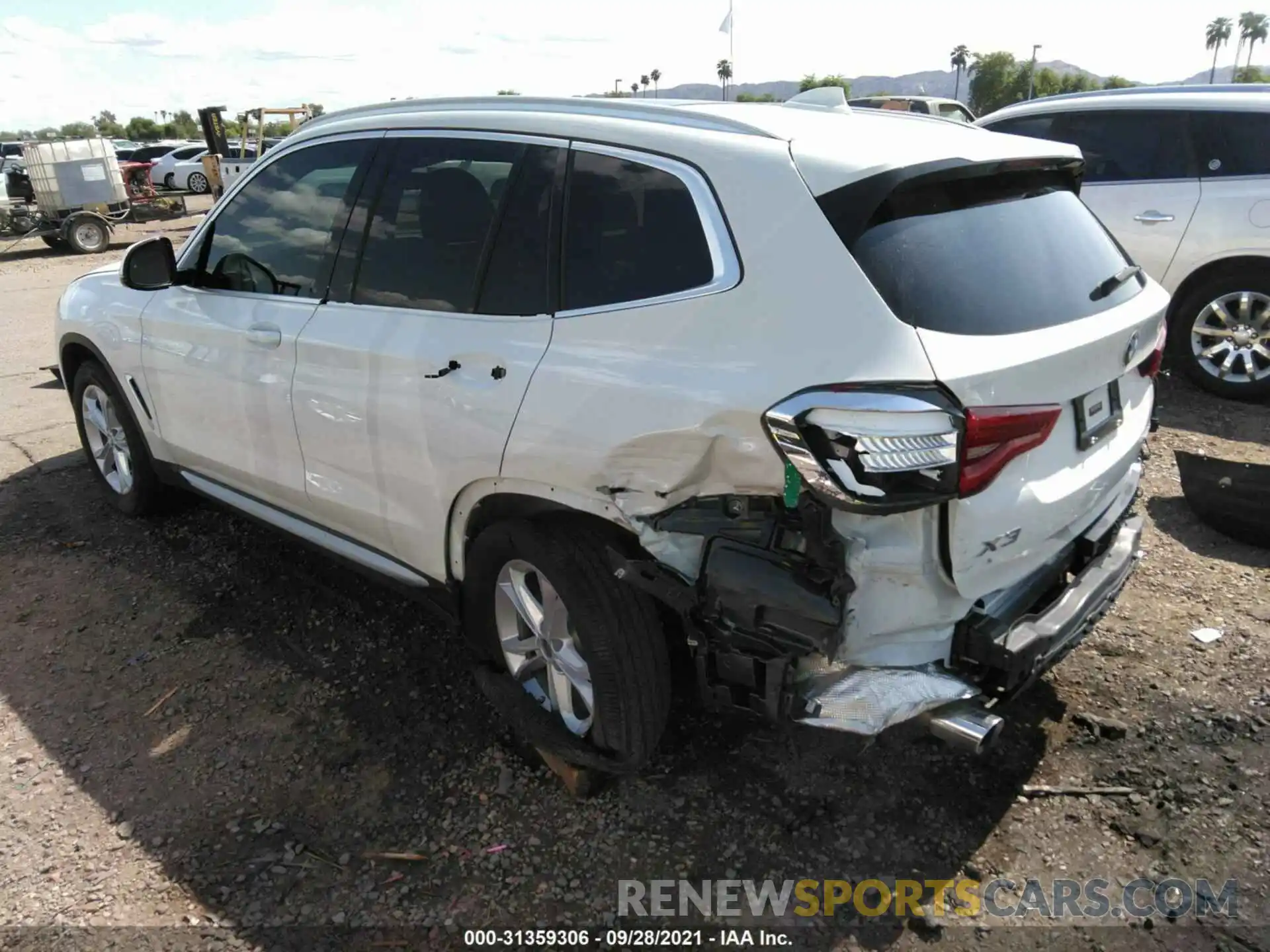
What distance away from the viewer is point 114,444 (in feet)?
15.7

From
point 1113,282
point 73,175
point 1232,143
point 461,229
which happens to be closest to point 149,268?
point 461,229

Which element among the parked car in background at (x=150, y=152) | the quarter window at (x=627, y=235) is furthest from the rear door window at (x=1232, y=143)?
the parked car in background at (x=150, y=152)

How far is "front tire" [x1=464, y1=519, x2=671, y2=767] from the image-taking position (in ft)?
8.23

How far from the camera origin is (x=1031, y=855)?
8.25 ft

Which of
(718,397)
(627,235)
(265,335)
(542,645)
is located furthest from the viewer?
(265,335)

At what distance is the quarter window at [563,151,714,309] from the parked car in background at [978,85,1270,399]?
4.54 meters

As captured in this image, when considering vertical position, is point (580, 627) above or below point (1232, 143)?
below

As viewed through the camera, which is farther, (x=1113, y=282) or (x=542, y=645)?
(x=542, y=645)

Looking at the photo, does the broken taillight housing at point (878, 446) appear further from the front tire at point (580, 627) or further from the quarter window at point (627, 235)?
the front tire at point (580, 627)

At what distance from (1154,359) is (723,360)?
162 cm

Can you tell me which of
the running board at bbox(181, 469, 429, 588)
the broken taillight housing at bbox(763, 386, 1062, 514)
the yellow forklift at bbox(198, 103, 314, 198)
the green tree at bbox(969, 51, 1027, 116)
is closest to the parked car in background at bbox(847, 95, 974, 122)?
the yellow forklift at bbox(198, 103, 314, 198)

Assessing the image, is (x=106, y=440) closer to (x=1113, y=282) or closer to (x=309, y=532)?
(x=309, y=532)

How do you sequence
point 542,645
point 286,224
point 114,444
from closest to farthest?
point 542,645 → point 286,224 → point 114,444

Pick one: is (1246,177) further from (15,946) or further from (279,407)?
(15,946)
